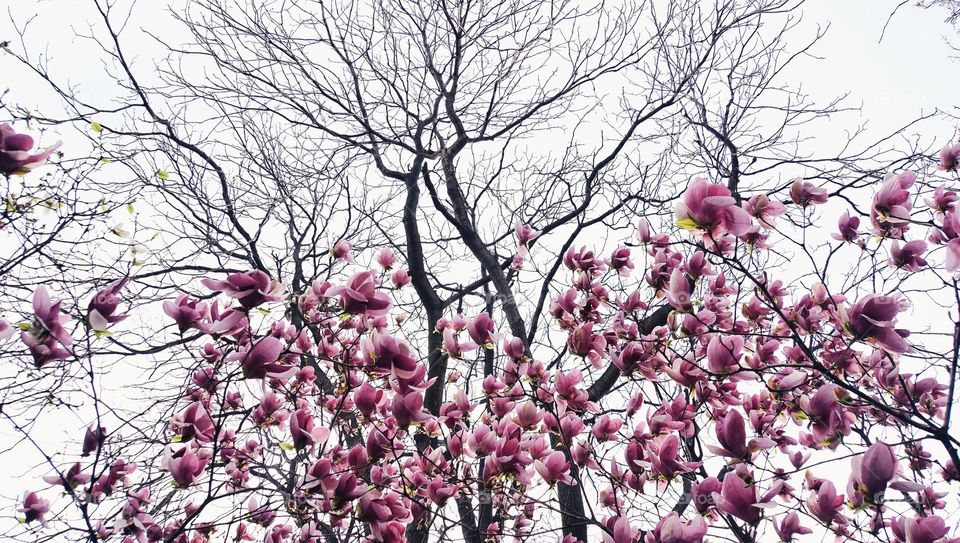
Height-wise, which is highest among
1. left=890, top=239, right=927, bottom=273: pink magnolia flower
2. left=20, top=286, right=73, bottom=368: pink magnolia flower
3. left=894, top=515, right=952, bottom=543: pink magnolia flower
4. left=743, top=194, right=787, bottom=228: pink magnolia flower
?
left=743, top=194, right=787, bottom=228: pink magnolia flower

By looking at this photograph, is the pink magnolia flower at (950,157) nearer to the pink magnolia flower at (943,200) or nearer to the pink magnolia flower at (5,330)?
the pink magnolia flower at (943,200)

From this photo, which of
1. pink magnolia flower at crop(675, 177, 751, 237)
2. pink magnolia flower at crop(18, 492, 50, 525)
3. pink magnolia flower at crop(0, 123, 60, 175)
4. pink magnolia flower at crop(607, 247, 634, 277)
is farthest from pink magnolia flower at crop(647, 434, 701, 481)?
pink magnolia flower at crop(18, 492, 50, 525)

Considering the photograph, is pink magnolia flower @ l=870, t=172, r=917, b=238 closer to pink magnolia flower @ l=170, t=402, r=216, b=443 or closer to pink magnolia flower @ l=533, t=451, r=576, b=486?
pink magnolia flower @ l=533, t=451, r=576, b=486

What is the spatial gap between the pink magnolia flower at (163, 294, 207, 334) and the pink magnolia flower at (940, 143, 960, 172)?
1.97 m

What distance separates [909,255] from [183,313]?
1.66m

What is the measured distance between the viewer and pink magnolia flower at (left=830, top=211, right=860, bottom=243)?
160 centimetres

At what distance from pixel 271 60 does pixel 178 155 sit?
3.08 feet

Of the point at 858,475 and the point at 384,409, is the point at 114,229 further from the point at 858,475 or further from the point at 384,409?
the point at 858,475

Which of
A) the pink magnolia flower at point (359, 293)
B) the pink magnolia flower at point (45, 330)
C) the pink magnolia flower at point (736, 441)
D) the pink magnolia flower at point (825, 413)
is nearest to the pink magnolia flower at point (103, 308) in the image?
the pink magnolia flower at point (45, 330)

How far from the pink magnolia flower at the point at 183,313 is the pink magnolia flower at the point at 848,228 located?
1.70m

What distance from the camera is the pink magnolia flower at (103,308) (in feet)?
3.48

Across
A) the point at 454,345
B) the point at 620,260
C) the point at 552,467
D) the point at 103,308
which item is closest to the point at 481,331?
the point at 454,345

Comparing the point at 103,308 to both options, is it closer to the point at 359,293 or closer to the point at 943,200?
the point at 359,293

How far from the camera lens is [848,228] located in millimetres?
1603
